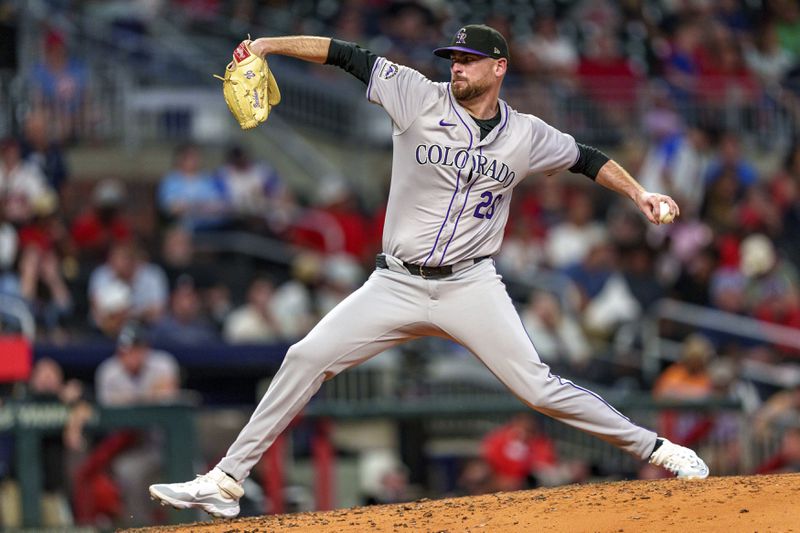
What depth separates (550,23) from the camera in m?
18.4

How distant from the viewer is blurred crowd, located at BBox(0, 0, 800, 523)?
1166 centimetres

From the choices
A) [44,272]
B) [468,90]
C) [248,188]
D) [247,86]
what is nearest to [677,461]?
[468,90]

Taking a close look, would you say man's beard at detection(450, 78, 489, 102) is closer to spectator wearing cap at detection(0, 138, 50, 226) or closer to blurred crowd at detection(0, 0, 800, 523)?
blurred crowd at detection(0, 0, 800, 523)

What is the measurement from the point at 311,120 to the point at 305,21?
151 centimetres

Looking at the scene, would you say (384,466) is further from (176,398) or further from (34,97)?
(34,97)

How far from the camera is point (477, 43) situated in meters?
6.73

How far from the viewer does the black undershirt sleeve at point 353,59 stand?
270 inches

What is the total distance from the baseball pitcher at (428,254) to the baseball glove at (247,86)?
0.24 ft

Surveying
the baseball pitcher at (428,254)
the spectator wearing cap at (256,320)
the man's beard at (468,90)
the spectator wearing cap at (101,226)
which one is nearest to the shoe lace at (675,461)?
the baseball pitcher at (428,254)

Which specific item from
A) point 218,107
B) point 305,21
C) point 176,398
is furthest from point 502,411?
point 305,21

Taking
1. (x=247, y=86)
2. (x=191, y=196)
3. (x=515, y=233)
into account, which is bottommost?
(x=515, y=233)

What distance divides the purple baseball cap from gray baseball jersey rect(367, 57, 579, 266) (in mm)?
221

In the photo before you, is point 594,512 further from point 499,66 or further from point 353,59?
point 353,59

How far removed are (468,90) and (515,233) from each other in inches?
319
